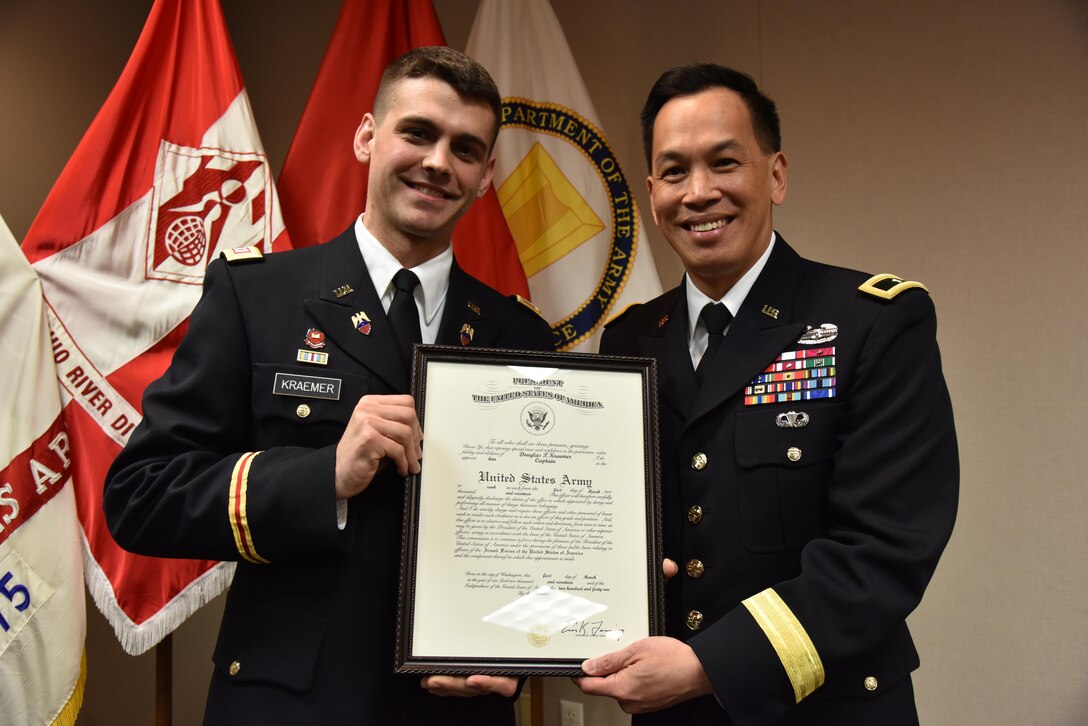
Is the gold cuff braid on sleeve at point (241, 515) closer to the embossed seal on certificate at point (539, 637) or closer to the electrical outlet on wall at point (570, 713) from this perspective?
the embossed seal on certificate at point (539, 637)

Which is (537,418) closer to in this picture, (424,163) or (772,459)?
(772,459)

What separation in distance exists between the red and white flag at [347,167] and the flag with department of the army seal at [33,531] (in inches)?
30.0

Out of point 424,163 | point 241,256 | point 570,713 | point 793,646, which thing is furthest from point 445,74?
point 570,713

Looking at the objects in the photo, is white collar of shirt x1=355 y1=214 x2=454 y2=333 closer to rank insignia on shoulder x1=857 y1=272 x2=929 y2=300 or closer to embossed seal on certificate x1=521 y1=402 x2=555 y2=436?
embossed seal on certificate x1=521 y1=402 x2=555 y2=436

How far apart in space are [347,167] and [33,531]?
1311 millimetres

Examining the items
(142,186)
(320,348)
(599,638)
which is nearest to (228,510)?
(320,348)

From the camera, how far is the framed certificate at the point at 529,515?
133cm

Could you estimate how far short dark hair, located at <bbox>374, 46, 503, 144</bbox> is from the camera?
169cm

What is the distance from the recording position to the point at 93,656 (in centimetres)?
301

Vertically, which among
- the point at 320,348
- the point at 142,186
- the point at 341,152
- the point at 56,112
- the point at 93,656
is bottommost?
the point at 93,656

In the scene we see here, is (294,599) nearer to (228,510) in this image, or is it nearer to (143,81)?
(228,510)

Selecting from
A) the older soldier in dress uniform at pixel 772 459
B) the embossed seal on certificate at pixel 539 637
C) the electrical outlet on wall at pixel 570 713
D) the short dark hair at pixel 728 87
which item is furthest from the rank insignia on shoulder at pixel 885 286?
the electrical outlet on wall at pixel 570 713

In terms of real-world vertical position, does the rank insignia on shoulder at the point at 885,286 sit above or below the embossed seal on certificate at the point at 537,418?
above

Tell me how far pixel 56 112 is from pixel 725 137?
8.49 feet
